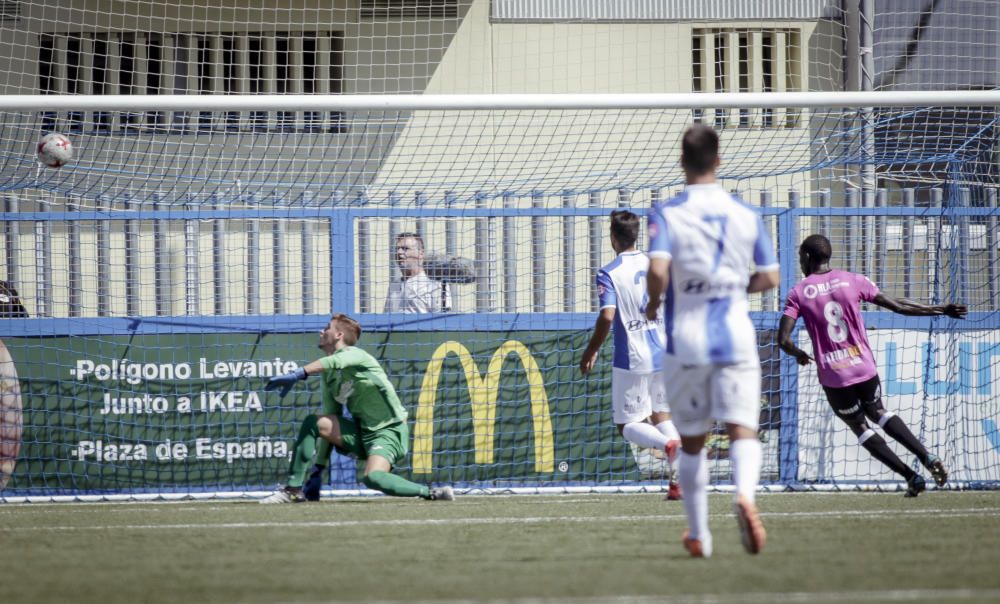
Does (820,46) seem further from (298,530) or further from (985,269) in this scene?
(298,530)

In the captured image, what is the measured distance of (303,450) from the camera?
819 cm

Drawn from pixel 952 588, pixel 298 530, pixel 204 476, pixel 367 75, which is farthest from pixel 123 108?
pixel 367 75

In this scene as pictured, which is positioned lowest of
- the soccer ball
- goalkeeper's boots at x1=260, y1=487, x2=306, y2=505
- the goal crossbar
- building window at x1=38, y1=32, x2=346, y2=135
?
goalkeeper's boots at x1=260, y1=487, x2=306, y2=505

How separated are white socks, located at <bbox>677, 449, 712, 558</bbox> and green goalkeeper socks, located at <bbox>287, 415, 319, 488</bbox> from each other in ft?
12.2

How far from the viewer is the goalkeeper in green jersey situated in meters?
8.18

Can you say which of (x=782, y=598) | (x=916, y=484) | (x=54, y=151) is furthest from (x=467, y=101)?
(x=782, y=598)

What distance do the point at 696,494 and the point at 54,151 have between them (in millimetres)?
5548

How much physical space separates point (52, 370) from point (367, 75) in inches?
303

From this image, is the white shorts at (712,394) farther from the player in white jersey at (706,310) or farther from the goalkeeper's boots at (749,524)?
the goalkeeper's boots at (749,524)

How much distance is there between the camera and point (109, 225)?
955cm

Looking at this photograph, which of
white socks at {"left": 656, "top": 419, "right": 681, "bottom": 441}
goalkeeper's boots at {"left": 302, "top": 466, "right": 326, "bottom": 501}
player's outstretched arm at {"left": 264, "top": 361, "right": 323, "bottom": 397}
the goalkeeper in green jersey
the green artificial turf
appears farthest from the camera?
goalkeeper's boots at {"left": 302, "top": 466, "right": 326, "bottom": 501}

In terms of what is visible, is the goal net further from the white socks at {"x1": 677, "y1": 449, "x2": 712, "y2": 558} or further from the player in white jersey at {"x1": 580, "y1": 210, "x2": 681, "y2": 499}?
the white socks at {"x1": 677, "y1": 449, "x2": 712, "y2": 558}

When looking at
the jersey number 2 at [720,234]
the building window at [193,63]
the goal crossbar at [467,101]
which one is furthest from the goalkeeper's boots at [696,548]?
the building window at [193,63]

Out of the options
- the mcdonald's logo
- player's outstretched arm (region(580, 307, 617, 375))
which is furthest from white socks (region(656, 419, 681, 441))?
the mcdonald's logo
